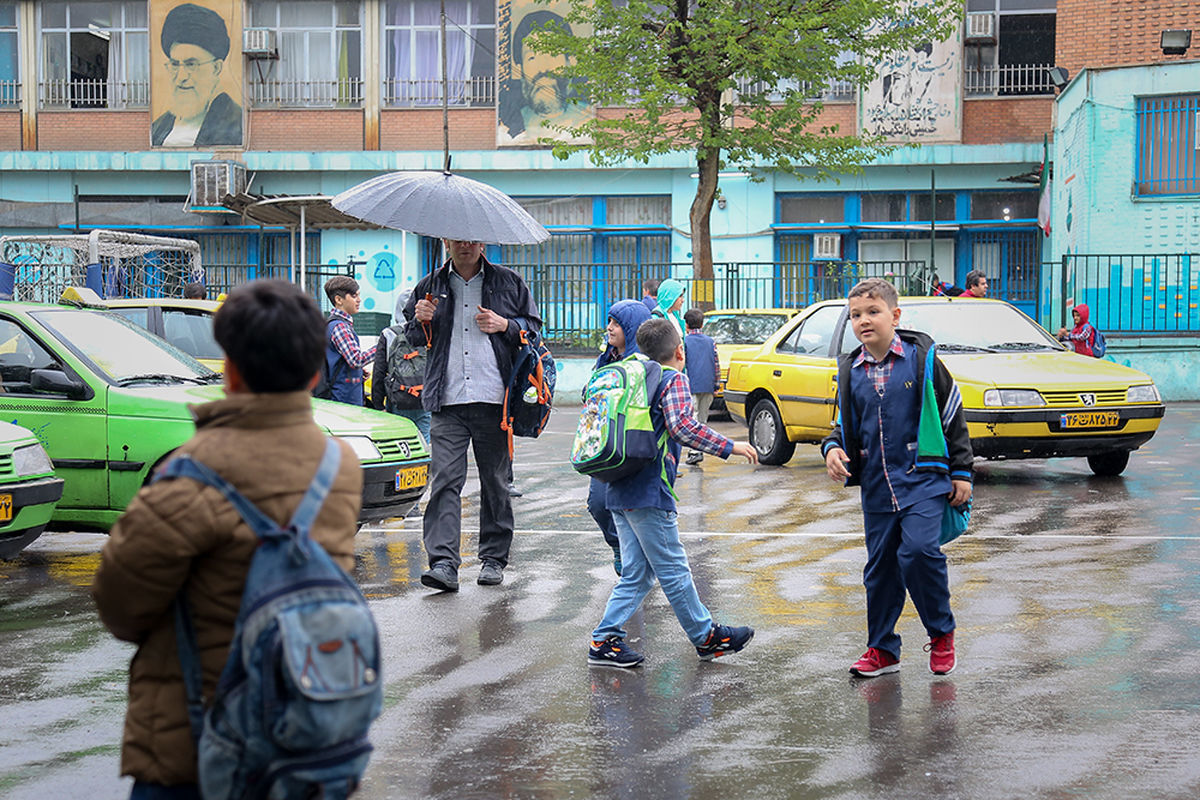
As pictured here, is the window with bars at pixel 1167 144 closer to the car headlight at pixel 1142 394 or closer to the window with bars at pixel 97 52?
the car headlight at pixel 1142 394

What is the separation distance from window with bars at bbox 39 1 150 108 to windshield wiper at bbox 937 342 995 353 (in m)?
23.9

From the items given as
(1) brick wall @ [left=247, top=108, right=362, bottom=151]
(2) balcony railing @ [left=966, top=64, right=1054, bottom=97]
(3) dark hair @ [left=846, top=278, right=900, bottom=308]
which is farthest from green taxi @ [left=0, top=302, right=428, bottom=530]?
(2) balcony railing @ [left=966, top=64, right=1054, bottom=97]

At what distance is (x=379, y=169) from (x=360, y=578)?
24151mm

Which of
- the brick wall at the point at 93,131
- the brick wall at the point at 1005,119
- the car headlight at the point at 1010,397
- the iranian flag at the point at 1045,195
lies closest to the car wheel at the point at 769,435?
the car headlight at the point at 1010,397

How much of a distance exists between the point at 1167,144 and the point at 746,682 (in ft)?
66.8

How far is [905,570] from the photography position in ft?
18.6

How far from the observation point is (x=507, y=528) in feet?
26.1

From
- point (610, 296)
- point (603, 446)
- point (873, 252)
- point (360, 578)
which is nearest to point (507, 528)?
point (360, 578)

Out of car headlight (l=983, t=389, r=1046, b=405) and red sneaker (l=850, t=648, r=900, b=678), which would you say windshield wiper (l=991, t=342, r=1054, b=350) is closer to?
car headlight (l=983, t=389, r=1046, b=405)

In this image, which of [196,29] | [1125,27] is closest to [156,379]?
[1125,27]

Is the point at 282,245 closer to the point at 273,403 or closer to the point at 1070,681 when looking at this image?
the point at 1070,681

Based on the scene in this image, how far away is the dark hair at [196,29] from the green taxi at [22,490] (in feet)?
84.5

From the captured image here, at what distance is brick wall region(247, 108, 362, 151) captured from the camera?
31844 millimetres

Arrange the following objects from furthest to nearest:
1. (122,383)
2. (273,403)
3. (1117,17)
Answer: (1117,17) → (122,383) → (273,403)
